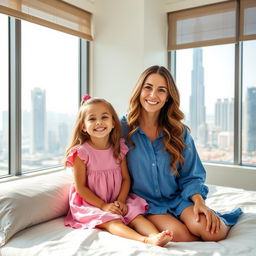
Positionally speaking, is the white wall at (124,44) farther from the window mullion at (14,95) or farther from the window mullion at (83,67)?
the window mullion at (14,95)

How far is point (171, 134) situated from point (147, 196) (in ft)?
1.28

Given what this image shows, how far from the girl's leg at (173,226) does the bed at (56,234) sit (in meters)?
0.12

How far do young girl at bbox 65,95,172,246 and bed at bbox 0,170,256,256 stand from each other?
0.08 meters

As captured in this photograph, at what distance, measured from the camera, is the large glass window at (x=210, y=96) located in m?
2.99

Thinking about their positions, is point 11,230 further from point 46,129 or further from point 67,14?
point 67,14

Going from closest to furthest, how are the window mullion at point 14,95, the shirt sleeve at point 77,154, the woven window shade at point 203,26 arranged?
1. the shirt sleeve at point 77,154
2. the window mullion at point 14,95
3. the woven window shade at point 203,26

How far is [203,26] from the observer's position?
295cm

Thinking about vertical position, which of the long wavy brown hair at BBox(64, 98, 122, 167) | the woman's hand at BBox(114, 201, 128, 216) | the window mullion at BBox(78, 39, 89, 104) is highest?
the window mullion at BBox(78, 39, 89, 104)

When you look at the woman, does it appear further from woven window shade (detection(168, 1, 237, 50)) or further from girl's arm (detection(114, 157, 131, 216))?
woven window shade (detection(168, 1, 237, 50))

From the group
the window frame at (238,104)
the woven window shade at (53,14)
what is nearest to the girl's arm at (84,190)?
the woven window shade at (53,14)

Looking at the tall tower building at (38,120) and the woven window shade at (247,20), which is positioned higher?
the woven window shade at (247,20)

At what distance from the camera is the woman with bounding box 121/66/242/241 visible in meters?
1.56

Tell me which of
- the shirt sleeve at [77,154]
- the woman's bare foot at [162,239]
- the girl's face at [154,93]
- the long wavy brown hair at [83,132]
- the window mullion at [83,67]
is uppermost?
the window mullion at [83,67]

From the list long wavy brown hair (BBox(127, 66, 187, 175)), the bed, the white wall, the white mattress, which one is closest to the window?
the white wall
